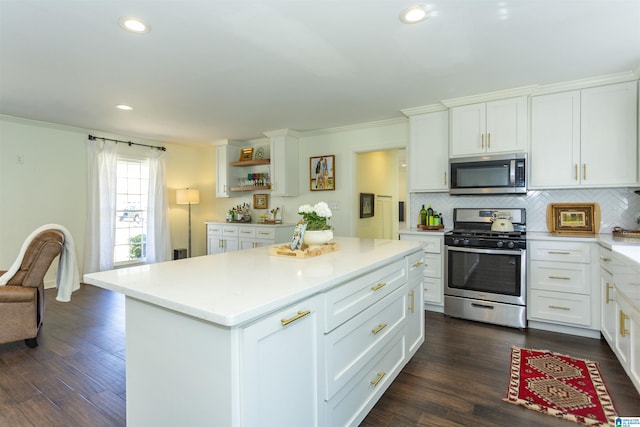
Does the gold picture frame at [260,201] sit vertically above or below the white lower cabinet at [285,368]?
above

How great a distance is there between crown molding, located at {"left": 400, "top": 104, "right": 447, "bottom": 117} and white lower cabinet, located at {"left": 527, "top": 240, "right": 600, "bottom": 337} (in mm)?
1754

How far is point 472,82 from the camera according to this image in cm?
316

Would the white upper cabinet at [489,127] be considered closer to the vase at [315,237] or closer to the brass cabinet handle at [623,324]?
the brass cabinet handle at [623,324]

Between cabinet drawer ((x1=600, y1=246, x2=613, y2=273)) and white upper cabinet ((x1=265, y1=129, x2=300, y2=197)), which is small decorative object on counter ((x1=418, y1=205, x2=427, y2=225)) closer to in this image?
cabinet drawer ((x1=600, y1=246, x2=613, y2=273))

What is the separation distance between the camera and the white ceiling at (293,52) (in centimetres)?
200

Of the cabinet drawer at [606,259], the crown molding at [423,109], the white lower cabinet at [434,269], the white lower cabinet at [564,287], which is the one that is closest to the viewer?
the cabinet drawer at [606,259]

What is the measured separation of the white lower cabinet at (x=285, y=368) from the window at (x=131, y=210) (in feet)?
17.0

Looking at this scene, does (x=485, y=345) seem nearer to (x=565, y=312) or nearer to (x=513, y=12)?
(x=565, y=312)

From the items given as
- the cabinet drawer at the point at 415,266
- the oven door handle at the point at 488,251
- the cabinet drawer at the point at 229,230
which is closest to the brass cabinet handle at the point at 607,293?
the oven door handle at the point at 488,251

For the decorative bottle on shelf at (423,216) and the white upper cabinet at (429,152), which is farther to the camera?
the decorative bottle on shelf at (423,216)

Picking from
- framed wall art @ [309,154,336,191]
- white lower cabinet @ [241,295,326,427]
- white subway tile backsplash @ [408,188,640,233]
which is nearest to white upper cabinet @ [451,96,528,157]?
white subway tile backsplash @ [408,188,640,233]

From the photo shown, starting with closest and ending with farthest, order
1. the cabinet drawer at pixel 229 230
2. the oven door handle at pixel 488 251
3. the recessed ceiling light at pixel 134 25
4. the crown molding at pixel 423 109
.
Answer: the recessed ceiling light at pixel 134 25 < the oven door handle at pixel 488 251 < the crown molding at pixel 423 109 < the cabinet drawer at pixel 229 230

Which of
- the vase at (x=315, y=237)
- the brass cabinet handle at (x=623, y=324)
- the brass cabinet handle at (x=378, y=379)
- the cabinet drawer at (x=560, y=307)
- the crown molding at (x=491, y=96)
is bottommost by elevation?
the brass cabinet handle at (x=378, y=379)

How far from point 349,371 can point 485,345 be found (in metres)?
1.76
